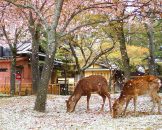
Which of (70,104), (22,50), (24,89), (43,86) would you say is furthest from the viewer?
(22,50)

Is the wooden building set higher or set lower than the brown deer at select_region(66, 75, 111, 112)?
higher

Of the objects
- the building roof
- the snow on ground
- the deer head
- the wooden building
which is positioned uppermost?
the building roof

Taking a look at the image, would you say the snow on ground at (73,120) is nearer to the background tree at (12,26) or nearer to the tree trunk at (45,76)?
the tree trunk at (45,76)

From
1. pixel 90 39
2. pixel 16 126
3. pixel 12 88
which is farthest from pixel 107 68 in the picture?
pixel 16 126

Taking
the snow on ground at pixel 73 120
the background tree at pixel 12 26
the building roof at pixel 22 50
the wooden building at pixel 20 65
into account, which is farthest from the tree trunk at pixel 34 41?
the building roof at pixel 22 50

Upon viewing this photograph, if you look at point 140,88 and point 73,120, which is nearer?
point 73,120

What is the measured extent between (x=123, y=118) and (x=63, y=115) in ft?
8.84

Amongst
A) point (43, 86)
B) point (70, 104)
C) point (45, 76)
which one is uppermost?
point (45, 76)

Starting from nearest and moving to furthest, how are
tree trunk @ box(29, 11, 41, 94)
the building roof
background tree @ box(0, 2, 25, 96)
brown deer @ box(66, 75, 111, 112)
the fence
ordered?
brown deer @ box(66, 75, 111, 112)
tree trunk @ box(29, 11, 41, 94)
background tree @ box(0, 2, 25, 96)
the fence
the building roof

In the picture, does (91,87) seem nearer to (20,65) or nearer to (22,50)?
(22,50)

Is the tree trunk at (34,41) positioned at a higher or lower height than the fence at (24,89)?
higher

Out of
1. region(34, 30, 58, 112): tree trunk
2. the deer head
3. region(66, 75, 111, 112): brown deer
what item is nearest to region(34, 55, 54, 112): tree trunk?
region(34, 30, 58, 112): tree trunk

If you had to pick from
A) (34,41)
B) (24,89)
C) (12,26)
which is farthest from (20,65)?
(34,41)

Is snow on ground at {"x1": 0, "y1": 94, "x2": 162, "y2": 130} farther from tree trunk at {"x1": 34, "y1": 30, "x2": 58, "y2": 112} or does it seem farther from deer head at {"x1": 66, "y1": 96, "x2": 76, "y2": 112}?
tree trunk at {"x1": 34, "y1": 30, "x2": 58, "y2": 112}
